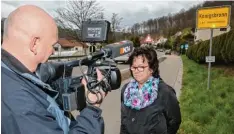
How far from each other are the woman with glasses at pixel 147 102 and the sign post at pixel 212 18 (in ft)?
20.2

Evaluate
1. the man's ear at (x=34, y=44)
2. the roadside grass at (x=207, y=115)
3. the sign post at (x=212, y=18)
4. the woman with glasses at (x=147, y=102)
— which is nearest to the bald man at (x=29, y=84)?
the man's ear at (x=34, y=44)

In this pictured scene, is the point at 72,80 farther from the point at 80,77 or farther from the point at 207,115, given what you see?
the point at 207,115

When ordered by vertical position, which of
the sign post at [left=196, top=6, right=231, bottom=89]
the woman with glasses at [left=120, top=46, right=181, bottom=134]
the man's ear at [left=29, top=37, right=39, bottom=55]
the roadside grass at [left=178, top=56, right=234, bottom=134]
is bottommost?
the roadside grass at [left=178, top=56, right=234, bottom=134]

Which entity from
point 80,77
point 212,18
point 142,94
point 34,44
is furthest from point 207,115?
point 212,18

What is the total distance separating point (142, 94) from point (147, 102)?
13 cm

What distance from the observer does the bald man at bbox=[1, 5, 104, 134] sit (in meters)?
1.13

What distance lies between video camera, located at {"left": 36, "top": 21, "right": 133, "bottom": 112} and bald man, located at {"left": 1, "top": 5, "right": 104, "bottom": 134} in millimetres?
70

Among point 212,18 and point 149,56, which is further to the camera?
point 212,18

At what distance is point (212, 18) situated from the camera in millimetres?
9078

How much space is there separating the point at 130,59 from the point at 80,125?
160cm

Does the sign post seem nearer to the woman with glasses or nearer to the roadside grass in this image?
the roadside grass

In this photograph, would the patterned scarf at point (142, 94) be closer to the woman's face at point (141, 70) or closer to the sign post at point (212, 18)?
the woman's face at point (141, 70)

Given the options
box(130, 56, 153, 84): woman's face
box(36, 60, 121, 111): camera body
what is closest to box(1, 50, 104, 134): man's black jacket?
box(36, 60, 121, 111): camera body

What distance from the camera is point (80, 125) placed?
1.32 meters
